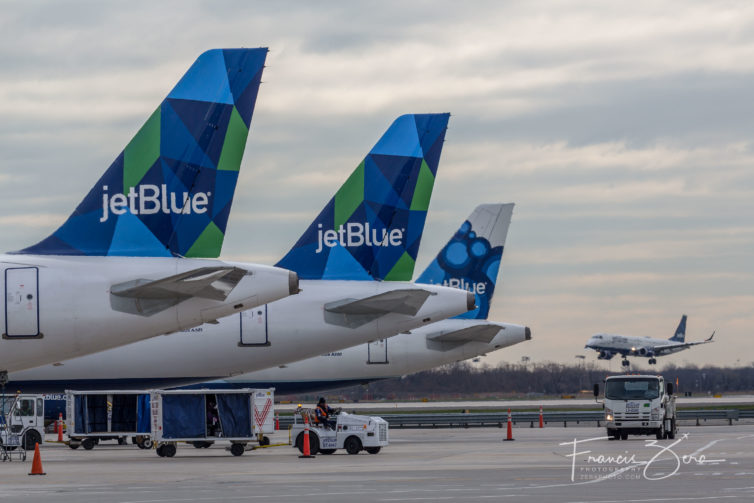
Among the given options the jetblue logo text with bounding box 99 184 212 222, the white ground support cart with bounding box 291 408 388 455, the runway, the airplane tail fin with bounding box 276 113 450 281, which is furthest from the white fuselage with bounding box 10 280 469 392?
the runway

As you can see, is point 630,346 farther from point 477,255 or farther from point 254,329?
point 254,329

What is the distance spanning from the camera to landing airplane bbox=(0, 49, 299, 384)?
27.6m

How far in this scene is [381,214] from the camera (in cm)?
4278

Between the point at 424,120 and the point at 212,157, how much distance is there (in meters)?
15.0

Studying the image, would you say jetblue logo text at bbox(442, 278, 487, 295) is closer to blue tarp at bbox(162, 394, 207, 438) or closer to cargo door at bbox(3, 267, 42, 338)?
blue tarp at bbox(162, 394, 207, 438)

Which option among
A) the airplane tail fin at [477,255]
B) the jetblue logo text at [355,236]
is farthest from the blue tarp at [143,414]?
the airplane tail fin at [477,255]

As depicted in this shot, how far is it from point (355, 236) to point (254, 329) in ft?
15.2

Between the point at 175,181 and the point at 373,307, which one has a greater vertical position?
the point at 175,181

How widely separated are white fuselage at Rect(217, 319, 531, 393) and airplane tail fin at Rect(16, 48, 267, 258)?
21.6m

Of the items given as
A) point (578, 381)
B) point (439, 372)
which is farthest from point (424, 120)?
point (578, 381)

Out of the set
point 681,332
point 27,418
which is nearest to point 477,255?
point 27,418

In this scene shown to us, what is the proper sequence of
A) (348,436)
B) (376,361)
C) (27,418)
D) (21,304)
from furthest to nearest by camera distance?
(376,361) → (27,418) → (348,436) → (21,304)

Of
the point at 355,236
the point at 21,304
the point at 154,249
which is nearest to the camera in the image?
the point at 21,304

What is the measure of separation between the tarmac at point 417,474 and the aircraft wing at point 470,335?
15.3ft
